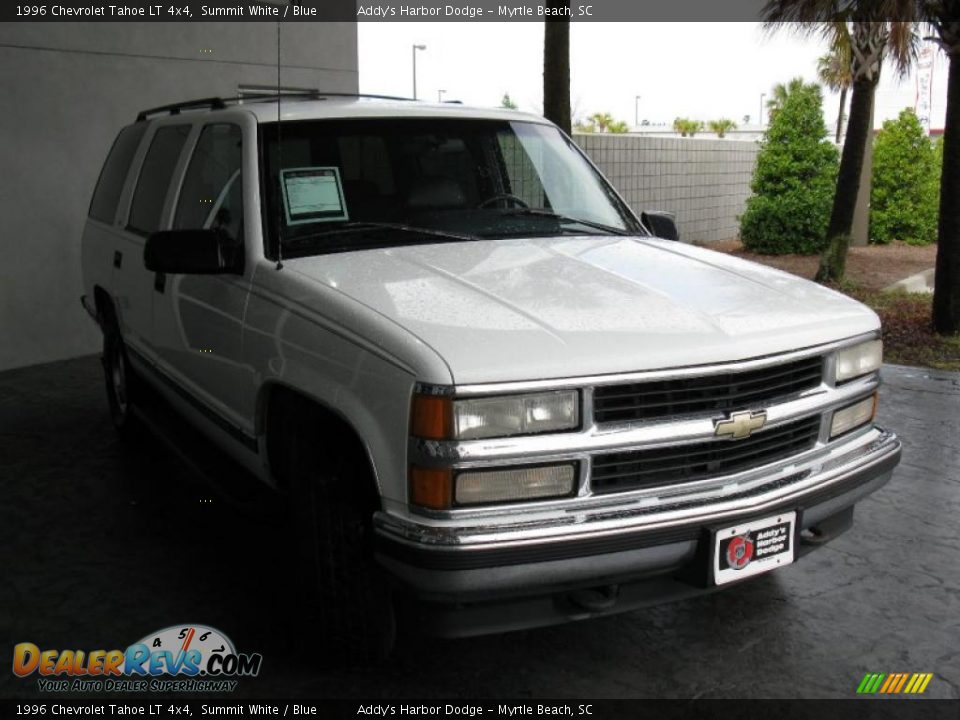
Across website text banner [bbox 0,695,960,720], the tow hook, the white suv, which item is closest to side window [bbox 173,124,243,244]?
the white suv

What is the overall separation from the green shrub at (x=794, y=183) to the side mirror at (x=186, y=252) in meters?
13.5

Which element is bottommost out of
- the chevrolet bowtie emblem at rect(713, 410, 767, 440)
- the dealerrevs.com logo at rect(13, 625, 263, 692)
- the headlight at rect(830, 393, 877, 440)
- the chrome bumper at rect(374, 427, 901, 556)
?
the dealerrevs.com logo at rect(13, 625, 263, 692)

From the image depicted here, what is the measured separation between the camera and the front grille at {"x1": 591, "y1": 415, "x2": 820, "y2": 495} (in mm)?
2939

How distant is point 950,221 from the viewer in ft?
28.5

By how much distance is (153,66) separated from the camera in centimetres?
898

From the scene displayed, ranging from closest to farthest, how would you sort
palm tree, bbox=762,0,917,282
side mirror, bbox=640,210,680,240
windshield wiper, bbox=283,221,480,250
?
1. windshield wiper, bbox=283,221,480,250
2. side mirror, bbox=640,210,680,240
3. palm tree, bbox=762,0,917,282

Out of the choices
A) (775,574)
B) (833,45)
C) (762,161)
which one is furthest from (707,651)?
(762,161)

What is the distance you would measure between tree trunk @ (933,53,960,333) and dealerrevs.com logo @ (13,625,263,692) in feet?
24.0

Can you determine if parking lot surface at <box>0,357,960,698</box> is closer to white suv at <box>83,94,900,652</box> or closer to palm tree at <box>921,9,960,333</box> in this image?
white suv at <box>83,94,900,652</box>

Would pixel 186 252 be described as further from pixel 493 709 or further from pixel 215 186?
pixel 493 709

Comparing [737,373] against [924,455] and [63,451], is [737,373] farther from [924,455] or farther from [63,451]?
[63,451]

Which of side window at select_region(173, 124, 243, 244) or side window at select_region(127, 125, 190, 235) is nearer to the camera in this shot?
side window at select_region(173, 124, 243, 244)

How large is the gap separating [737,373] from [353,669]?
5.19 ft

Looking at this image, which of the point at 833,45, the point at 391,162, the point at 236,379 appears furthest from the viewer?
the point at 833,45
